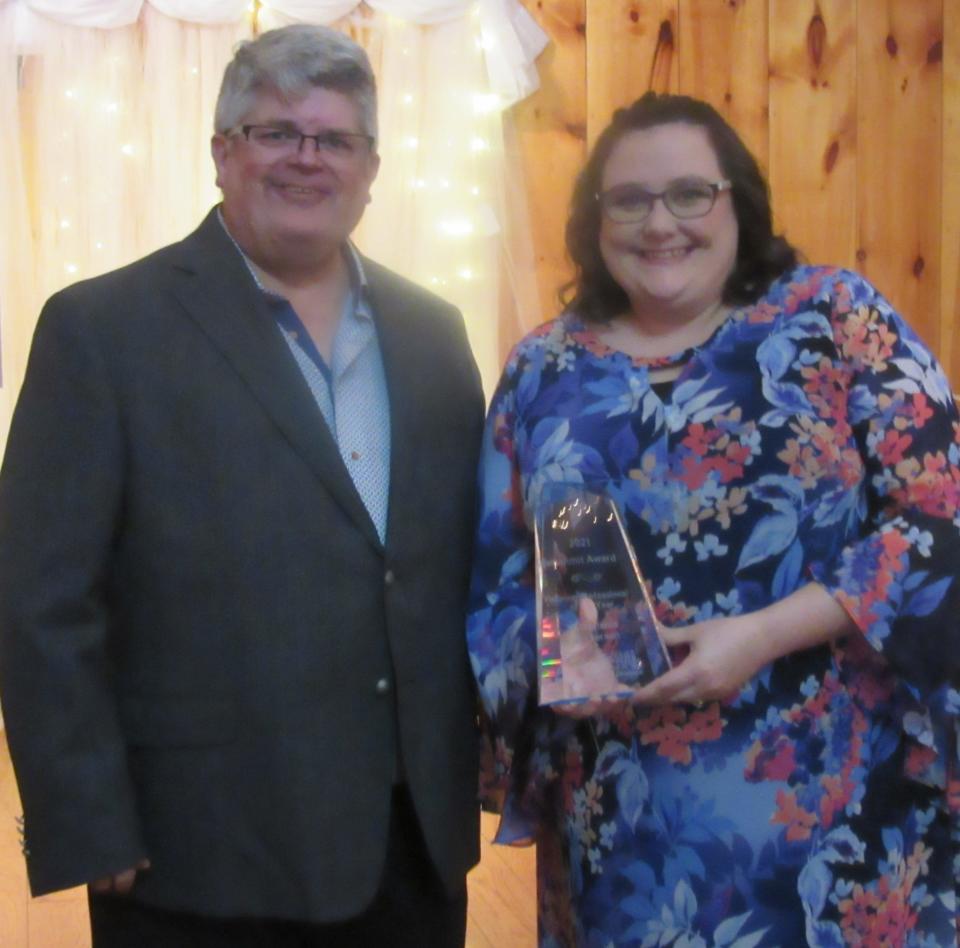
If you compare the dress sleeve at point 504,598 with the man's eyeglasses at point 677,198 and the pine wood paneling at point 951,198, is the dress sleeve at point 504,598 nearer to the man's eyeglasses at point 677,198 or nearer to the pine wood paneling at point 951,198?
the man's eyeglasses at point 677,198

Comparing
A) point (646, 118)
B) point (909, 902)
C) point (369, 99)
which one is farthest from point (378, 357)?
point (909, 902)

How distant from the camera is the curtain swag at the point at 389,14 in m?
3.02

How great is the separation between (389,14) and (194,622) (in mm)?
2324

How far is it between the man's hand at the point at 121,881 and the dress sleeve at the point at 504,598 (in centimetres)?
43

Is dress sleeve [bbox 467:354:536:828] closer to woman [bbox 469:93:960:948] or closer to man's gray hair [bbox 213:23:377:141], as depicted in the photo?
woman [bbox 469:93:960:948]

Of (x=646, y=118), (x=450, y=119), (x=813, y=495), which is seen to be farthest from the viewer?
(x=450, y=119)

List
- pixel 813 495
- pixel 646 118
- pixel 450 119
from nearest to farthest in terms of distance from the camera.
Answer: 1. pixel 813 495
2. pixel 646 118
3. pixel 450 119

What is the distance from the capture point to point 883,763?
4.08 feet

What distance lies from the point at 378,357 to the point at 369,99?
0.32m

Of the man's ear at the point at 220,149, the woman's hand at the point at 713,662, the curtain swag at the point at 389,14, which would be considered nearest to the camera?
the woman's hand at the point at 713,662

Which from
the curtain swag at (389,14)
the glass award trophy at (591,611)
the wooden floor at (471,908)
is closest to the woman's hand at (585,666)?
the glass award trophy at (591,611)

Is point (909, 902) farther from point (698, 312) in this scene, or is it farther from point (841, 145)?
point (841, 145)

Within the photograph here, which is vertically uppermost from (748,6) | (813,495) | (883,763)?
(748,6)

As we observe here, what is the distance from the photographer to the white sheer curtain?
304 cm
